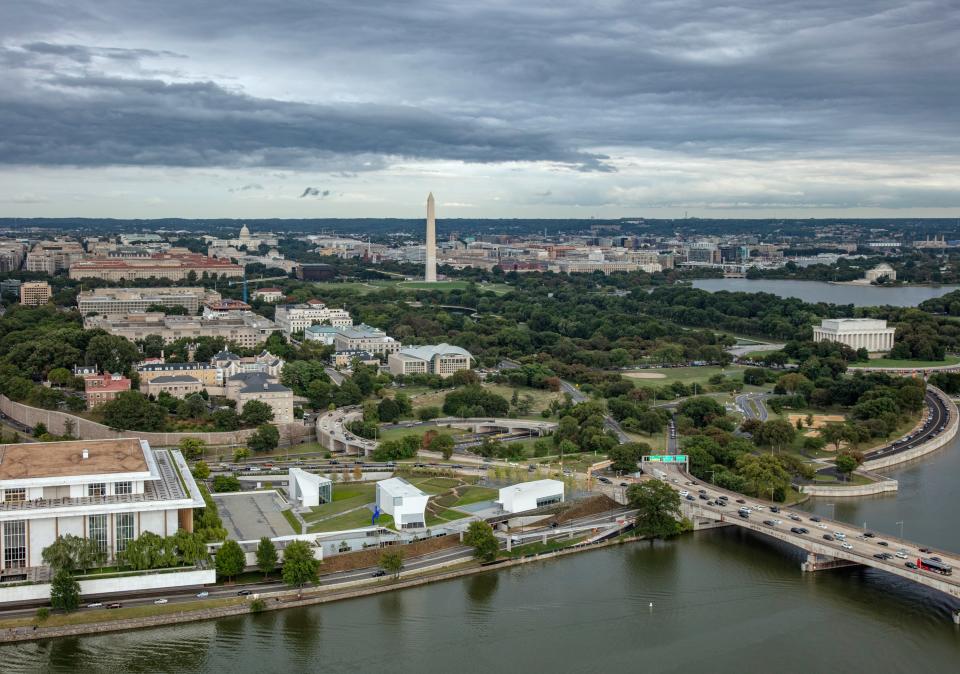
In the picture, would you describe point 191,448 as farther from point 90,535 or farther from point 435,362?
point 435,362

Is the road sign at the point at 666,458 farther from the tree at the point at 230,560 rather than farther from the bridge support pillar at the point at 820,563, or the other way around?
the tree at the point at 230,560

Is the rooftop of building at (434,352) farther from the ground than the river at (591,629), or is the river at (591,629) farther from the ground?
the rooftop of building at (434,352)

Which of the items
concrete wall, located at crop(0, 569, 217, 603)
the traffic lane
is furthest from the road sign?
concrete wall, located at crop(0, 569, 217, 603)

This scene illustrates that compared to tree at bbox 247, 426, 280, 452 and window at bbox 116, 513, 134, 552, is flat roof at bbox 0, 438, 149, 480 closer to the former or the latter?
window at bbox 116, 513, 134, 552

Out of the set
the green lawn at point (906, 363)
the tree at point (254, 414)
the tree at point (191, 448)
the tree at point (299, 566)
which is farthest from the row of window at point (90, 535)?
the green lawn at point (906, 363)

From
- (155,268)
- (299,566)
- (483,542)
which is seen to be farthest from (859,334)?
(155,268)

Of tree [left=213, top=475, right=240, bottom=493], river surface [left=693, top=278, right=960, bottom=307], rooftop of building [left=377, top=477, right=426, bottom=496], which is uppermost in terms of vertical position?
river surface [left=693, top=278, right=960, bottom=307]

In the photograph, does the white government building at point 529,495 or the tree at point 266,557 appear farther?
the white government building at point 529,495
